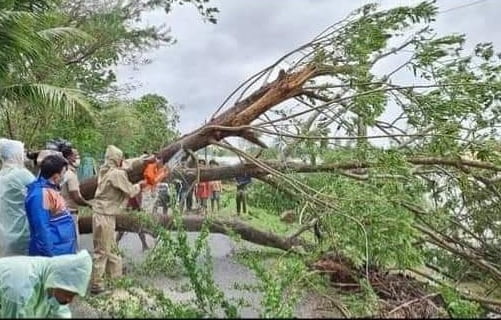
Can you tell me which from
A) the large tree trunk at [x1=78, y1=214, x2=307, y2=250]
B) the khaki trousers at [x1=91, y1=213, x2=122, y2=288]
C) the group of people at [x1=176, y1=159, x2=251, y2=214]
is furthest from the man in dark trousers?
the khaki trousers at [x1=91, y1=213, x2=122, y2=288]

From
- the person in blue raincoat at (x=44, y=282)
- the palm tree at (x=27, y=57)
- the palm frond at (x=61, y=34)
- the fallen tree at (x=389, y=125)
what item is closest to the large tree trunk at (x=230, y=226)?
the fallen tree at (x=389, y=125)

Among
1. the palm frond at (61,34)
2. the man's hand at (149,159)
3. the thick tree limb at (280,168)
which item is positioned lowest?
the thick tree limb at (280,168)

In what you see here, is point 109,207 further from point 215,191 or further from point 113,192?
point 215,191

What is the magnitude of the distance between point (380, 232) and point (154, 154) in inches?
149

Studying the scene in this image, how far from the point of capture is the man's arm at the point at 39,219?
5.04 meters

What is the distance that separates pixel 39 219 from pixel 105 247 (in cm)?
239

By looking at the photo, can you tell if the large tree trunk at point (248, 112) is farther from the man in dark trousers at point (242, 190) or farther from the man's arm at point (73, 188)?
the man's arm at point (73, 188)

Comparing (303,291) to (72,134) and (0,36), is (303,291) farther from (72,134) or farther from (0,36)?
(72,134)

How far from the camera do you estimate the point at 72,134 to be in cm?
1433

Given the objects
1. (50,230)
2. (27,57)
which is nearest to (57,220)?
(50,230)

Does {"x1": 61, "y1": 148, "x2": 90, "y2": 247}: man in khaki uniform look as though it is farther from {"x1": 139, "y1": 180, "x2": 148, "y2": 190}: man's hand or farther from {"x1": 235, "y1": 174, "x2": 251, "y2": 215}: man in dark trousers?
{"x1": 235, "y1": 174, "x2": 251, "y2": 215}: man in dark trousers

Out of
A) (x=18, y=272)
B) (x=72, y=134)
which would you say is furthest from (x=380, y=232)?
(x=72, y=134)

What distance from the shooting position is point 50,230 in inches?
204

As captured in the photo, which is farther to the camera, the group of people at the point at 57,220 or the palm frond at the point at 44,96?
the palm frond at the point at 44,96
